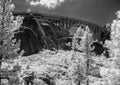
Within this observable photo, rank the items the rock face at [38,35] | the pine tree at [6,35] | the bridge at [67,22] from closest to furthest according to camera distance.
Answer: the pine tree at [6,35] < the rock face at [38,35] < the bridge at [67,22]

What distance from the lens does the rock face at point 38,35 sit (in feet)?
259

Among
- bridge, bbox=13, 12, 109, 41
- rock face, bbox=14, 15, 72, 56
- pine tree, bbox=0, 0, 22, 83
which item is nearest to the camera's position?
pine tree, bbox=0, 0, 22, 83

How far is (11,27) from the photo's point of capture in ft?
64.7

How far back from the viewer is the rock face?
259 ft

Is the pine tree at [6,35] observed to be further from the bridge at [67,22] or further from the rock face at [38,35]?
the bridge at [67,22]

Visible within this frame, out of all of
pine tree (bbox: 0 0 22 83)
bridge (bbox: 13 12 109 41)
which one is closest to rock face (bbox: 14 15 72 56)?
bridge (bbox: 13 12 109 41)

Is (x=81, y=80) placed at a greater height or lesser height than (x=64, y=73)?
greater

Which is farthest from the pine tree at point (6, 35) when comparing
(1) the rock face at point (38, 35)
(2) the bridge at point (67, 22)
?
(2) the bridge at point (67, 22)

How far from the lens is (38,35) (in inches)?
3378

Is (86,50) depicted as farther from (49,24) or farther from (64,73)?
(49,24)

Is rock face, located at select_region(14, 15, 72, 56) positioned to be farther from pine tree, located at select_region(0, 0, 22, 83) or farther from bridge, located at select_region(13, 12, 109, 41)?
pine tree, located at select_region(0, 0, 22, 83)

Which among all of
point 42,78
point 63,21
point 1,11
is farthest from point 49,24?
point 1,11

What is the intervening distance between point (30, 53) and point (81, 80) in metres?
47.1

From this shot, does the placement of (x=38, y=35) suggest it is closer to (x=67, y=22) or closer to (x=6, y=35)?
(x=67, y=22)
